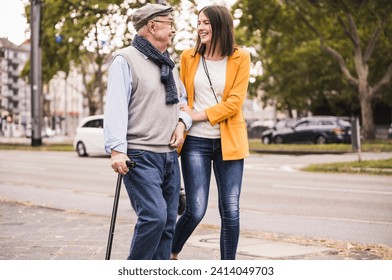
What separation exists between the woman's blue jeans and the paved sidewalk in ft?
3.43

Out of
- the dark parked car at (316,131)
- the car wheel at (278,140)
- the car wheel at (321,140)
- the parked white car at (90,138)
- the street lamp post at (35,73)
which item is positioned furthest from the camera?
the car wheel at (278,140)

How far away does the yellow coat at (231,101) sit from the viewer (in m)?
5.16

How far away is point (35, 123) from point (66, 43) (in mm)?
8481

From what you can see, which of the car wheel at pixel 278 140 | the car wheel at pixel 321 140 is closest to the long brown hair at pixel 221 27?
the car wheel at pixel 321 140

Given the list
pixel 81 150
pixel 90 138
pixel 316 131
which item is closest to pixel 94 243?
pixel 90 138

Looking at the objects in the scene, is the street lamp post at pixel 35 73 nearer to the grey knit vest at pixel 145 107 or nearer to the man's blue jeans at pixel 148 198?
the grey knit vest at pixel 145 107

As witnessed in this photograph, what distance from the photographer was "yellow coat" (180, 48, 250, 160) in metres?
5.16

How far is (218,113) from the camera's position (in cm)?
513

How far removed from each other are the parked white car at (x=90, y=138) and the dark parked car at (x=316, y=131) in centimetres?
1350

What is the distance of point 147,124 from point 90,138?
2222 centimetres

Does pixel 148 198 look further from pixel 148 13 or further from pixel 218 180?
pixel 148 13

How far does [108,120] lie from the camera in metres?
4.51

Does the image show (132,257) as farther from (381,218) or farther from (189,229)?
(381,218)
